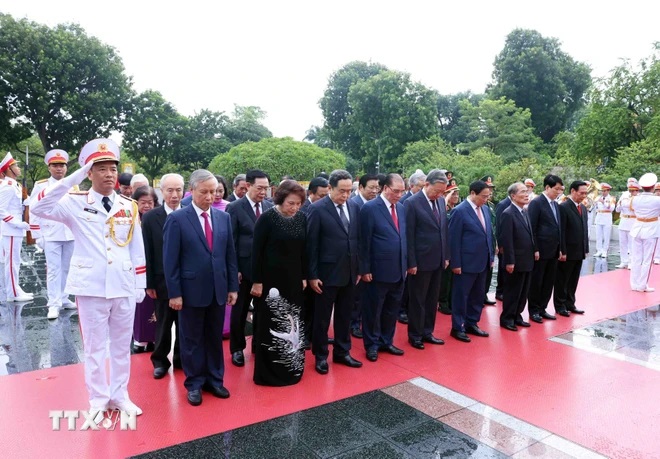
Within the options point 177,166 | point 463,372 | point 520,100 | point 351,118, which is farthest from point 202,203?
point 520,100

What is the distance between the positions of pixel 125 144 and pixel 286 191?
2435cm

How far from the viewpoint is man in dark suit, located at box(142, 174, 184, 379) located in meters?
3.94

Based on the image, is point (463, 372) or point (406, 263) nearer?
point (463, 372)

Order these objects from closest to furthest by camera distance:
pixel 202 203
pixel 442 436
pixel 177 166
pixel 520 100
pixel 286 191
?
pixel 442 436
pixel 202 203
pixel 286 191
pixel 177 166
pixel 520 100

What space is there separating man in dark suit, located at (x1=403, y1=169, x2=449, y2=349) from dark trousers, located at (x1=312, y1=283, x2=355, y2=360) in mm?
784

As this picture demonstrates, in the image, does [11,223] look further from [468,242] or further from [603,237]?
[603,237]


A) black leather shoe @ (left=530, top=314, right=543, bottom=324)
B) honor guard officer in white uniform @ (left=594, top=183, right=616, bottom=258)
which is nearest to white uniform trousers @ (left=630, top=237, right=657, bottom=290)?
black leather shoe @ (left=530, top=314, right=543, bottom=324)

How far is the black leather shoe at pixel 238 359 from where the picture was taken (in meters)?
4.21

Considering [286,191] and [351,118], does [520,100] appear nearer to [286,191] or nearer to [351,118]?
[351,118]

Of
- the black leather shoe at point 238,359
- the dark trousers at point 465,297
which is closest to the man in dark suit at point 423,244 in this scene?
the dark trousers at point 465,297

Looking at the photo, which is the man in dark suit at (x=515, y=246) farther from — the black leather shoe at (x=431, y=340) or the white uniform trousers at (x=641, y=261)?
the white uniform trousers at (x=641, y=261)

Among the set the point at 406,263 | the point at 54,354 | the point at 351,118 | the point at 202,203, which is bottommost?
the point at 54,354

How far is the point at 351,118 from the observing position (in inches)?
1305

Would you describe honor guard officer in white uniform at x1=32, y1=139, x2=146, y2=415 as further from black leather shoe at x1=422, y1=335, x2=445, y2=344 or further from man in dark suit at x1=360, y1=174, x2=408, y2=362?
black leather shoe at x1=422, y1=335, x2=445, y2=344
